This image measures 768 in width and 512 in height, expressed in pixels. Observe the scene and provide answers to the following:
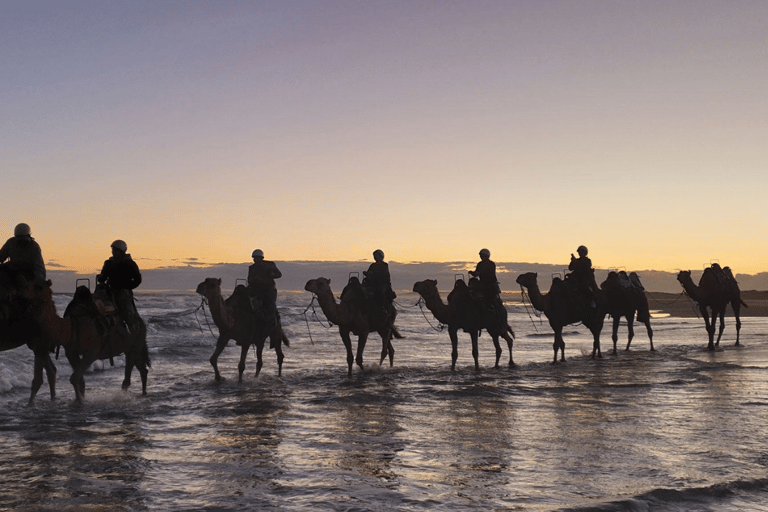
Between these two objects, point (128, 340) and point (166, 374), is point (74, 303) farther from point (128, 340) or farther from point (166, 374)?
point (166, 374)

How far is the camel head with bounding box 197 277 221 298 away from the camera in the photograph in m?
15.5

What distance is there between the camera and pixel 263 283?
17.1 m

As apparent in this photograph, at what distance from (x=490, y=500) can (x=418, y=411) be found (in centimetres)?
530

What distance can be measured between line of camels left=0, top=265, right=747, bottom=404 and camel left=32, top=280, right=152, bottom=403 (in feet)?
0.05

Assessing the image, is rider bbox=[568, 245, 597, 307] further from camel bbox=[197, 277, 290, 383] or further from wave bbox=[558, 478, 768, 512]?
wave bbox=[558, 478, 768, 512]

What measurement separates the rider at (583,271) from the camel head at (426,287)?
458 cm

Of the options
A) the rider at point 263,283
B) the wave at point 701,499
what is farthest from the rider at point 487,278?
the wave at point 701,499

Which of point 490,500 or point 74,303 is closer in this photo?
point 490,500

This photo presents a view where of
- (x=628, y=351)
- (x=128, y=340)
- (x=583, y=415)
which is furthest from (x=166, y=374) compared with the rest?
(x=628, y=351)

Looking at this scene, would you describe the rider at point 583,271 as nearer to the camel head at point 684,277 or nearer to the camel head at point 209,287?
the camel head at point 684,277

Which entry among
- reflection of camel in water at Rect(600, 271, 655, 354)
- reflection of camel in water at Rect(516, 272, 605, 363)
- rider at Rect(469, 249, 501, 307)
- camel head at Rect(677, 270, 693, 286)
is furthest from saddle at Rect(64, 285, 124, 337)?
A: camel head at Rect(677, 270, 693, 286)

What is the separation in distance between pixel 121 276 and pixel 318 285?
5152 mm

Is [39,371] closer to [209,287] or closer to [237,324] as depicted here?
[209,287]

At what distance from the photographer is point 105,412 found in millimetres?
12008
